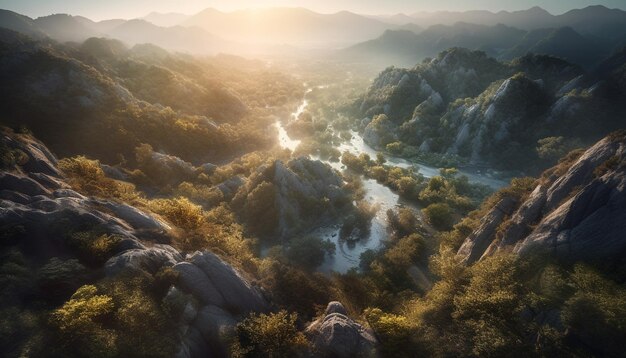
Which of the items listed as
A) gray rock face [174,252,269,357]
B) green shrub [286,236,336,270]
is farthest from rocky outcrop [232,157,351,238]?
gray rock face [174,252,269,357]

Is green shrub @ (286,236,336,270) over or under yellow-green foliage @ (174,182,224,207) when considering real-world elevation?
under

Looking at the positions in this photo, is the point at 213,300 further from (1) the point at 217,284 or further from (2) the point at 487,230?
(2) the point at 487,230

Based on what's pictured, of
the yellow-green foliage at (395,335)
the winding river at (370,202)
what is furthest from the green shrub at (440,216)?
the yellow-green foliage at (395,335)

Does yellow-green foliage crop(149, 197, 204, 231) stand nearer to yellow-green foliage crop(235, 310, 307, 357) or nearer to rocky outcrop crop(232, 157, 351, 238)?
yellow-green foliage crop(235, 310, 307, 357)

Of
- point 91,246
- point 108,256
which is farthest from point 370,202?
point 91,246

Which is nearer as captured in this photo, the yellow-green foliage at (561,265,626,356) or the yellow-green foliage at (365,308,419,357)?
the yellow-green foliage at (561,265,626,356)

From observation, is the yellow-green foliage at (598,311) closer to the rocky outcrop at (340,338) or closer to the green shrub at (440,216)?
the rocky outcrop at (340,338)

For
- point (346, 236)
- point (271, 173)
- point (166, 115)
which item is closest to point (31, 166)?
point (271, 173)
